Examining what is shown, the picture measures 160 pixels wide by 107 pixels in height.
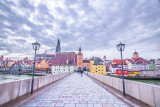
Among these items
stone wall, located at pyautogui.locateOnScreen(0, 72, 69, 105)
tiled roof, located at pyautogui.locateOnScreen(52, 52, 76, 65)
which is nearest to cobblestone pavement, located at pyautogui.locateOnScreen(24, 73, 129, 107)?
stone wall, located at pyautogui.locateOnScreen(0, 72, 69, 105)

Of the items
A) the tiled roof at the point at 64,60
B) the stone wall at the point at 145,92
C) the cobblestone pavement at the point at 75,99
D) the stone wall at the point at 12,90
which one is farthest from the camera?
the tiled roof at the point at 64,60

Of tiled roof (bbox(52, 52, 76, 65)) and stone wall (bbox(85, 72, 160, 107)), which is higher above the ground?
tiled roof (bbox(52, 52, 76, 65))

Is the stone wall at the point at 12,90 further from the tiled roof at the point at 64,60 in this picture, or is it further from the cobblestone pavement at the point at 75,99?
the tiled roof at the point at 64,60

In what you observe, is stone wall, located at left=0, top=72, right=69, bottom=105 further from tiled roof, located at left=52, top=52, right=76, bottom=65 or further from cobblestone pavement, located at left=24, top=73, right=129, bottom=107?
tiled roof, located at left=52, top=52, right=76, bottom=65

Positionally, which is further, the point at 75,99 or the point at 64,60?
the point at 64,60

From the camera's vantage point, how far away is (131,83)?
18.1 ft

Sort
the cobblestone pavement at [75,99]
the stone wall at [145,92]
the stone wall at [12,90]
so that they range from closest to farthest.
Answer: the stone wall at [145,92] < the stone wall at [12,90] < the cobblestone pavement at [75,99]

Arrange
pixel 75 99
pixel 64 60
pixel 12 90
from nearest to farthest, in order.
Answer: pixel 12 90 < pixel 75 99 < pixel 64 60

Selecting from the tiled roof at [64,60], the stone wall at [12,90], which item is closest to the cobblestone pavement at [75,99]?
the stone wall at [12,90]

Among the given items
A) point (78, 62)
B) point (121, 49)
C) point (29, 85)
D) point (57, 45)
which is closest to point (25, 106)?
point (29, 85)

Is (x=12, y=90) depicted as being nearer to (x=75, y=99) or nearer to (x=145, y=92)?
(x=75, y=99)

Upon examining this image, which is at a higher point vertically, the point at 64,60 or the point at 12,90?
the point at 64,60

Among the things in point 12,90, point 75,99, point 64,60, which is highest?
point 64,60

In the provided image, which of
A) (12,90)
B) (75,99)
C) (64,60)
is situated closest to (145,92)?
(75,99)
